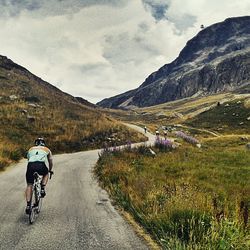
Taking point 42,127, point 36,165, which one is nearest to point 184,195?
point 36,165

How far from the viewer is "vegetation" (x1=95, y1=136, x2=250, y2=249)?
687cm

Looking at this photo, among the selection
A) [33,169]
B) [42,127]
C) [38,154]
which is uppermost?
[42,127]

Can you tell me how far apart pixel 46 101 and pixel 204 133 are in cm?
3476

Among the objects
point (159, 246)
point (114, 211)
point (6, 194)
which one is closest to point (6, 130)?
point (6, 194)

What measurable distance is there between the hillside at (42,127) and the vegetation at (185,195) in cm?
795

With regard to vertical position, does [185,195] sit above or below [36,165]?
below

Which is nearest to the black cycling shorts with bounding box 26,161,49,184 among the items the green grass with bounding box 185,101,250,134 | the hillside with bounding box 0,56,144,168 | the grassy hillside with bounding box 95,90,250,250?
the grassy hillside with bounding box 95,90,250,250

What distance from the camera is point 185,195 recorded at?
9.64m

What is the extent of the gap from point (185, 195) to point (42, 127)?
26.4m

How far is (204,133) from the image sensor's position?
7206cm

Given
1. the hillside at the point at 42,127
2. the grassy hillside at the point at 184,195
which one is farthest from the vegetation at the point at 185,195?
the hillside at the point at 42,127

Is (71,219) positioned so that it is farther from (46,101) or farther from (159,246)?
(46,101)

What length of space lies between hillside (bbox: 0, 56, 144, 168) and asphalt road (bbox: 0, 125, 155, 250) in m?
6.93

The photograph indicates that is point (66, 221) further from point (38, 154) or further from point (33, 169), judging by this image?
point (38, 154)
